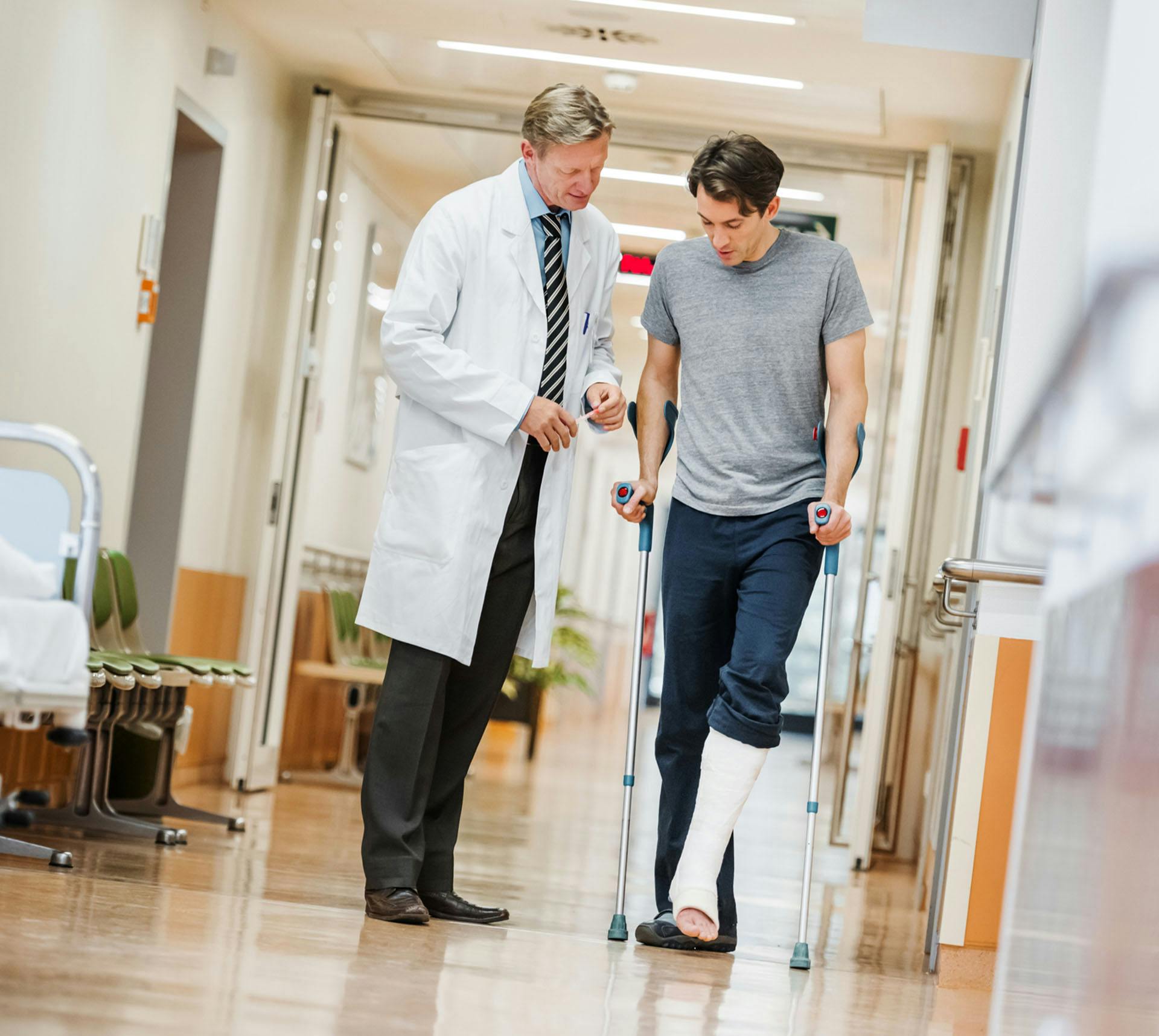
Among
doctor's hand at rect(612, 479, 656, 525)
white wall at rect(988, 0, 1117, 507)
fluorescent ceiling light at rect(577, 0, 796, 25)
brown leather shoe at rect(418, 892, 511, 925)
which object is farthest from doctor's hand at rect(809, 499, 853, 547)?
fluorescent ceiling light at rect(577, 0, 796, 25)

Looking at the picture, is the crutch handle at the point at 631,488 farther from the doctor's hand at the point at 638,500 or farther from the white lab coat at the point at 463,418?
the white lab coat at the point at 463,418

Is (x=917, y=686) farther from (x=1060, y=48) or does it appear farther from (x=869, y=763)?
(x=1060, y=48)

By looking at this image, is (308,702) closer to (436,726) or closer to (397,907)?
(436,726)

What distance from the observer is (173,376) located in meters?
5.18

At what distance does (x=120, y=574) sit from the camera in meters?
4.41

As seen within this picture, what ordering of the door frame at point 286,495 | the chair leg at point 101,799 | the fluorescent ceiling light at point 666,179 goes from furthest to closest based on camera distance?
the fluorescent ceiling light at point 666,179 < the door frame at point 286,495 < the chair leg at point 101,799

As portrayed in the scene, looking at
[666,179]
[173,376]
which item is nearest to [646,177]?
[666,179]

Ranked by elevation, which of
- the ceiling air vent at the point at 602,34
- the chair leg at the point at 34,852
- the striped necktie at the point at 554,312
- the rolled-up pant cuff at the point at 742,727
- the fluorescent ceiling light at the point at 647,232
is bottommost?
the chair leg at the point at 34,852

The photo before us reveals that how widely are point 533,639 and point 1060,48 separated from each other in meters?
1.64

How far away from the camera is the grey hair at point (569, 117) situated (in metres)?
2.82

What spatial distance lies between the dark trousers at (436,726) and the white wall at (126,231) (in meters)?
1.59

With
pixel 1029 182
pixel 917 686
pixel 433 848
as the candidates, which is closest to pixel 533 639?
pixel 433 848

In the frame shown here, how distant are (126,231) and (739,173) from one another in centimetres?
242

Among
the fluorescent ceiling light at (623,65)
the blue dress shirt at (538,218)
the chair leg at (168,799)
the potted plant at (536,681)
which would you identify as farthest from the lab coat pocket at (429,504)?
the potted plant at (536,681)
